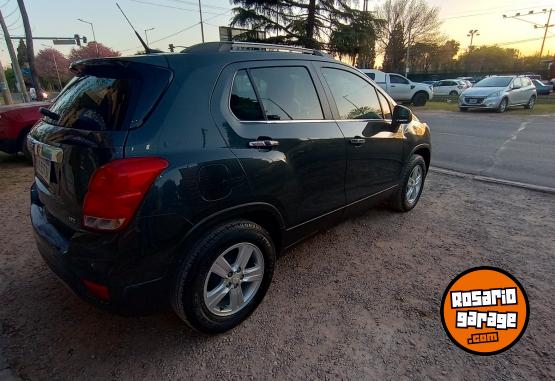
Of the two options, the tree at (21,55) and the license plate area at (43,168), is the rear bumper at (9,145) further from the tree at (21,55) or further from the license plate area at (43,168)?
the tree at (21,55)

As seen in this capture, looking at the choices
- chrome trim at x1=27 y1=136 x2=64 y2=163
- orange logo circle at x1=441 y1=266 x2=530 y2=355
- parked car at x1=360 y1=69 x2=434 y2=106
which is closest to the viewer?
chrome trim at x1=27 y1=136 x2=64 y2=163

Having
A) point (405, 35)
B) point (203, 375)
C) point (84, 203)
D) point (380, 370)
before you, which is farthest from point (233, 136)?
point (405, 35)

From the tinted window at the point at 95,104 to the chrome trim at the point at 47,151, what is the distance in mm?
159

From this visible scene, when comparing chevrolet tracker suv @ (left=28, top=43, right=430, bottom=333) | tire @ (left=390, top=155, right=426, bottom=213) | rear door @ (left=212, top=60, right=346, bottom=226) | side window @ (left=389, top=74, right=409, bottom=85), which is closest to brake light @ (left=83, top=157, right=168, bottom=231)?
chevrolet tracker suv @ (left=28, top=43, right=430, bottom=333)

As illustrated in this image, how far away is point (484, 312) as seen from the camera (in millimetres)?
2154

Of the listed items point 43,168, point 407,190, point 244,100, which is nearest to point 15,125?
point 43,168

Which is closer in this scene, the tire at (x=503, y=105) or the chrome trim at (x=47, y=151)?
the chrome trim at (x=47, y=151)

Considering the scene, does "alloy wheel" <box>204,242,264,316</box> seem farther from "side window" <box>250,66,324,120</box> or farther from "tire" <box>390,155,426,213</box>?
"tire" <box>390,155,426,213</box>

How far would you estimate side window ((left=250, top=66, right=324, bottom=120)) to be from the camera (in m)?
2.27

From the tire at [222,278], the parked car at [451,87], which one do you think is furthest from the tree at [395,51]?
the tire at [222,278]

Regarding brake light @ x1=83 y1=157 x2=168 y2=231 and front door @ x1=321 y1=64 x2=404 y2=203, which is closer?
brake light @ x1=83 y1=157 x2=168 y2=231

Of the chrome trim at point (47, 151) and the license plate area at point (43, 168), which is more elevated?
the chrome trim at point (47, 151)

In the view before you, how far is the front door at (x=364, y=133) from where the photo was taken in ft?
9.40

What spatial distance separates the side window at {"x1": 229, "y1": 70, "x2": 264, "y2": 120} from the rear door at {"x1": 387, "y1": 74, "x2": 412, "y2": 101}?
18.4 meters
